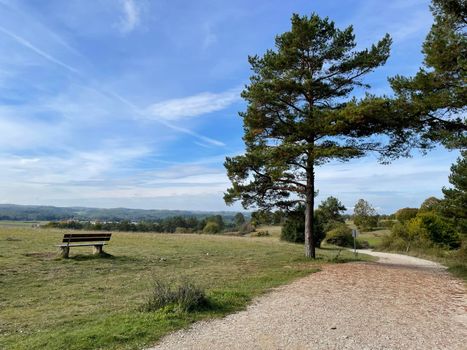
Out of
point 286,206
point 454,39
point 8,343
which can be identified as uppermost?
point 454,39

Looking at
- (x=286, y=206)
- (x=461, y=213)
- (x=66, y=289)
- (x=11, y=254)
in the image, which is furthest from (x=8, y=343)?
(x=461, y=213)

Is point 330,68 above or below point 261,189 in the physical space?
above

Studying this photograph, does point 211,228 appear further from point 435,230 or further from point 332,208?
point 435,230

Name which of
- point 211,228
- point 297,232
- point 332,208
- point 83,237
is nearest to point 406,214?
point 332,208

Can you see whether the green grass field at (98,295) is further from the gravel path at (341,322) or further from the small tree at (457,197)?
the small tree at (457,197)

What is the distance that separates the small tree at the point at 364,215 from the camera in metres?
68.6

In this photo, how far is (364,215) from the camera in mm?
70188

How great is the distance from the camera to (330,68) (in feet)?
56.0

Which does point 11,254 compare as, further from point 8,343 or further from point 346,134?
point 346,134

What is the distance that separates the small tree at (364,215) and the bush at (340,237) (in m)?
19.7

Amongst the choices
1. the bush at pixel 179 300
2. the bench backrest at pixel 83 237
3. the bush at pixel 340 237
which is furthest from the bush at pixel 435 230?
the bush at pixel 179 300

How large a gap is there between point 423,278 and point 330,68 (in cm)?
902

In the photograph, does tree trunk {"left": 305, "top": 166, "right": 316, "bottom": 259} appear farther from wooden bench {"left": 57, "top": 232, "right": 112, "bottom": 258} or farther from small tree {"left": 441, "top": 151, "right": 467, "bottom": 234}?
small tree {"left": 441, "top": 151, "right": 467, "bottom": 234}

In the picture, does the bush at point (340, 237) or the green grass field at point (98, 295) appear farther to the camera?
the bush at point (340, 237)
